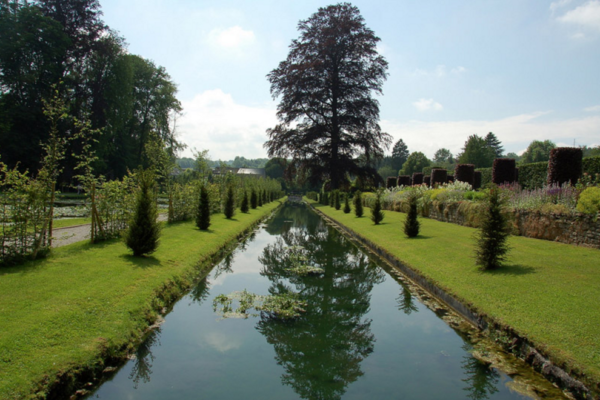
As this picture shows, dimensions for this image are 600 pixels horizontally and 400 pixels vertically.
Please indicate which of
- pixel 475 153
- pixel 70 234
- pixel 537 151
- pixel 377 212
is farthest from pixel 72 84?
pixel 537 151

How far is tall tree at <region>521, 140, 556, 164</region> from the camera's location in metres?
79.2

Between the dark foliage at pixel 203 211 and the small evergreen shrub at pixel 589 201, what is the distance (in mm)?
12055

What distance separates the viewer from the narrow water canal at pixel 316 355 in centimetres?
406

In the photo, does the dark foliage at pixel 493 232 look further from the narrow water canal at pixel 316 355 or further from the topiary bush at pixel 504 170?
the topiary bush at pixel 504 170

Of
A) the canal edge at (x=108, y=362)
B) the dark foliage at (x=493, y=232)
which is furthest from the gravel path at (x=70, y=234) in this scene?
the dark foliage at (x=493, y=232)

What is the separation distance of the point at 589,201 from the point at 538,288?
4269mm

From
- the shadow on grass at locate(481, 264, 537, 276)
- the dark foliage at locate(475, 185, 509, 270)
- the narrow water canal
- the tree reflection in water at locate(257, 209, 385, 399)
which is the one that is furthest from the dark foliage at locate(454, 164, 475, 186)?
the narrow water canal

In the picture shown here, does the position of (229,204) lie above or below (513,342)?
above

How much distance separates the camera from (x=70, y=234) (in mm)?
11047

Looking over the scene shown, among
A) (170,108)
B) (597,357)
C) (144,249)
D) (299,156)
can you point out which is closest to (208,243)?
(144,249)

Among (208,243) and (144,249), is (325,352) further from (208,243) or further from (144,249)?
(208,243)

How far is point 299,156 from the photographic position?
35.8 metres

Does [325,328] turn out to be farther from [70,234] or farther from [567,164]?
[567,164]

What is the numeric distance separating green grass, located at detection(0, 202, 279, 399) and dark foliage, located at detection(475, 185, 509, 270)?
6.39 metres
